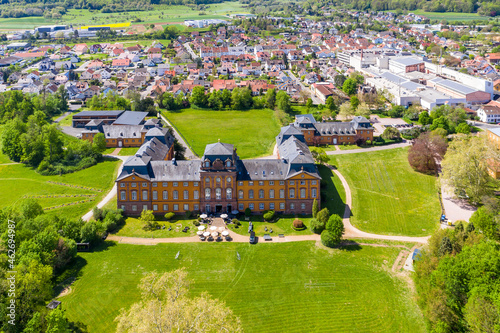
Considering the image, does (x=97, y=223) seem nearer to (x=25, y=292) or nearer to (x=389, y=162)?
(x=25, y=292)

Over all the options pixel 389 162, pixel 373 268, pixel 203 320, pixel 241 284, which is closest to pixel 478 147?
pixel 389 162

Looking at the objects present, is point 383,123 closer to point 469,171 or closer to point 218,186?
point 469,171

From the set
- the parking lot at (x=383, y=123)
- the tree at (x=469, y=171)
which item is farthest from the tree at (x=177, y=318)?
the parking lot at (x=383, y=123)

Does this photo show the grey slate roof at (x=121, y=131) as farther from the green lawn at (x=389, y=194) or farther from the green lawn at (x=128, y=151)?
the green lawn at (x=389, y=194)

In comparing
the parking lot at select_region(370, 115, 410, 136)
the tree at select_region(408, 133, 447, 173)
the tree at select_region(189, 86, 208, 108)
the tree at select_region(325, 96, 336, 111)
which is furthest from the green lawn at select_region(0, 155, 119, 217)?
the parking lot at select_region(370, 115, 410, 136)

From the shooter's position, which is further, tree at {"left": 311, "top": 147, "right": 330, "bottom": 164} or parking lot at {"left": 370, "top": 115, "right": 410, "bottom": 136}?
parking lot at {"left": 370, "top": 115, "right": 410, "bottom": 136}

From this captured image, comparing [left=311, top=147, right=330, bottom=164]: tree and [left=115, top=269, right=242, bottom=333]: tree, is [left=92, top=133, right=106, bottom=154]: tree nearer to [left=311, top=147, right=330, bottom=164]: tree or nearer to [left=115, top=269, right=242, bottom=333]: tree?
[left=311, top=147, right=330, bottom=164]: tree
